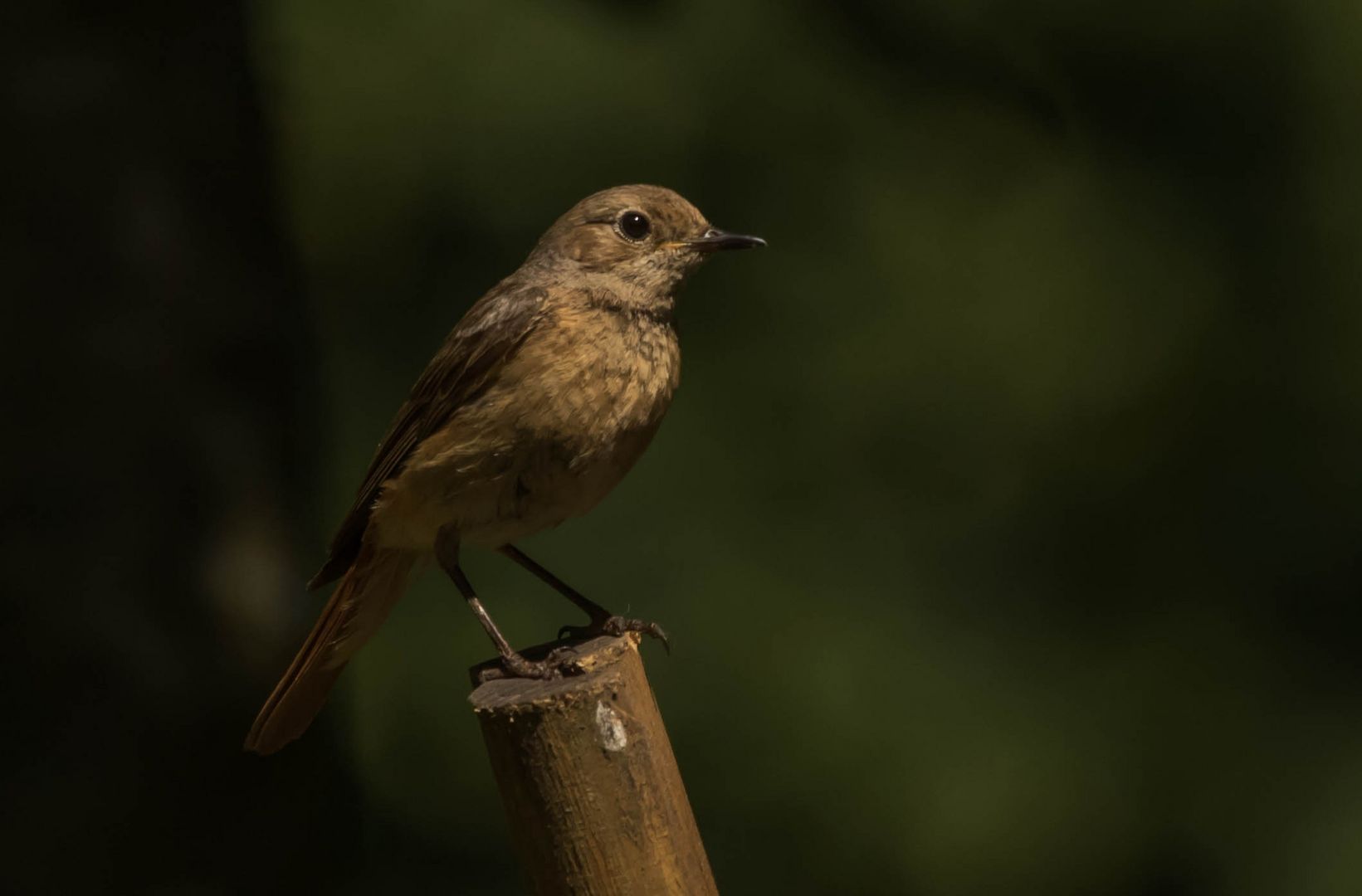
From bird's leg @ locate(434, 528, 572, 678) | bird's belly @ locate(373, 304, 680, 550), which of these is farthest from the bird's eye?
bird's leg @ locate(434, 528, 572, 678)

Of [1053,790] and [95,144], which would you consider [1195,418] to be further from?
[95,144]

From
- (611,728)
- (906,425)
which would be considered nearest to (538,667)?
(611,728)

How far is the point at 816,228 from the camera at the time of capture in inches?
214

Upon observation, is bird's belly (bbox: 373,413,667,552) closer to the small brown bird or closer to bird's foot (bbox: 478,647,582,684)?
the small brown bird

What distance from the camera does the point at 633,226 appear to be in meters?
3.55

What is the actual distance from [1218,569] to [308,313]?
306 cm

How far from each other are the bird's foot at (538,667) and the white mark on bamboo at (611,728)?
0.13 m

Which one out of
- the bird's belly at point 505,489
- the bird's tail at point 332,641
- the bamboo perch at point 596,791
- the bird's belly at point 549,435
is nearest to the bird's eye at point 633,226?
the bird's belly at point 549,435

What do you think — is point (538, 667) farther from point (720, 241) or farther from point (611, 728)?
point (720, 241)

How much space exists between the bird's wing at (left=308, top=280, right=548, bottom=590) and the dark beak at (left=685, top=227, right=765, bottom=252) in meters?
0.34

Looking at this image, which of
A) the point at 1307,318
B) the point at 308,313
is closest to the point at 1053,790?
the point at 1307,318

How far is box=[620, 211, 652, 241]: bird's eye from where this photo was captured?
3.54 m

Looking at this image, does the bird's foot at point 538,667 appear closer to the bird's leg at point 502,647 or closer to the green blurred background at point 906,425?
the bird's leg at point 502,647

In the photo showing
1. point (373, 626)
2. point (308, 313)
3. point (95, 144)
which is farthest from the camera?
point (308, 313)
